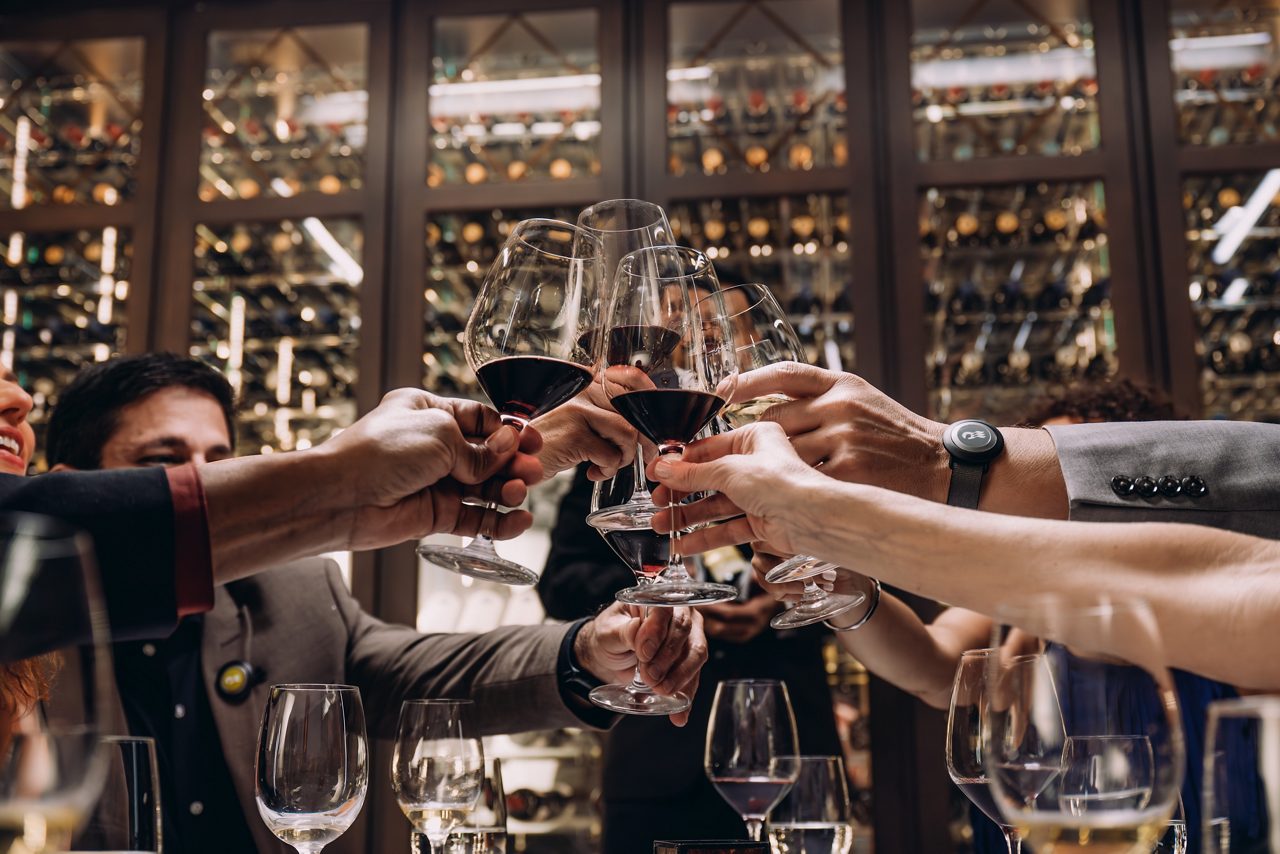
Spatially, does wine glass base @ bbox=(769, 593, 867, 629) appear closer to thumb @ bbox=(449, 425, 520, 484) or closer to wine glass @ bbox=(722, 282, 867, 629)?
wine glass @ bbox=(722, 282, 867, 629)

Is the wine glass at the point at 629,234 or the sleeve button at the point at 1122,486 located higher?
the wine glass at the point at 629,234

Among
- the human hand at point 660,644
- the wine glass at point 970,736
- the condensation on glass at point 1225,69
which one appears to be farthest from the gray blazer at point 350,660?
the condensation on glass at point 1225,69

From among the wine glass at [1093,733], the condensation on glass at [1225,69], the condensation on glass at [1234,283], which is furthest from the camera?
the condensation on glass at [1225,69]

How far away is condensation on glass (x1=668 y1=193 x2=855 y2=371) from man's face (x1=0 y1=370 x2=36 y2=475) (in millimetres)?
1770

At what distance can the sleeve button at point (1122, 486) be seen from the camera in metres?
1.18

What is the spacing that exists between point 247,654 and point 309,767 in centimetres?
83

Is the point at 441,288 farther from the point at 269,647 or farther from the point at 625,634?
the point at 625,634

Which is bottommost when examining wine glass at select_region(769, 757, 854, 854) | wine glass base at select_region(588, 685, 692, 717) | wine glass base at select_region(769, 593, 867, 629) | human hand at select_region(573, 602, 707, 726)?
wine glass at select_region(769, 757, 854, 854)

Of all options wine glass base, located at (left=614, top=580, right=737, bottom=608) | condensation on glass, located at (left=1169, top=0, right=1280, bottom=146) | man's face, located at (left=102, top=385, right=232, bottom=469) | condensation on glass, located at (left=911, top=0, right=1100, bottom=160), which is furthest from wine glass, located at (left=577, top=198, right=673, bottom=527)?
condensation on glass, located at (left=1169, top=0, right=1280, bottom=146)

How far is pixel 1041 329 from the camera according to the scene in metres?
3.04

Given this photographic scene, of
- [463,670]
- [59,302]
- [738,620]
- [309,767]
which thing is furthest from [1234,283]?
[59,302]

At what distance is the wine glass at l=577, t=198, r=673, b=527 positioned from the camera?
1127mm

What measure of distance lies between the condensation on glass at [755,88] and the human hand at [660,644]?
186 cm

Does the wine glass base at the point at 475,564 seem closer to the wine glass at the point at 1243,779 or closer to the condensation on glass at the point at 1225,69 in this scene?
the wine glass at the point at 1243,779
